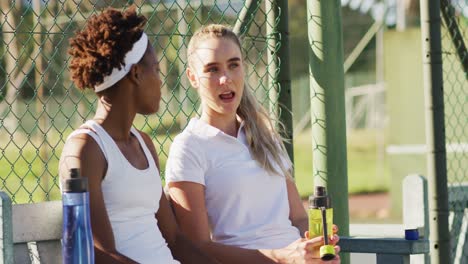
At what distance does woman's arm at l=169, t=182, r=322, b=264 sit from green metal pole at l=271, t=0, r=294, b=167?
2.85ft

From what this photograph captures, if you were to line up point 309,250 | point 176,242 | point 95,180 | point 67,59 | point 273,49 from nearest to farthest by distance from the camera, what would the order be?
1. point 95,180
2. point 309,250
3. point 176,242
4. point 67,59
5. point 273,49

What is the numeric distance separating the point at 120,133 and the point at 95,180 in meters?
0.29

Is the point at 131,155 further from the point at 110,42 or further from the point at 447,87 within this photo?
the point at 447,87

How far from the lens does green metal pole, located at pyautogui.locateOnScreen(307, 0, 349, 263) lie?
181 inches

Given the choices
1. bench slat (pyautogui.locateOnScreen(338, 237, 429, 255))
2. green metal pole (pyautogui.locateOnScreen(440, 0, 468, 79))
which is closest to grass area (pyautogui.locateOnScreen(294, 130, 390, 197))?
green metal pole (pyautogui.locateOnScreen(440, 0, 468, 79))

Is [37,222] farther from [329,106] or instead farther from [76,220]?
[329,106]

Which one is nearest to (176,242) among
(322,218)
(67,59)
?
(322,218)

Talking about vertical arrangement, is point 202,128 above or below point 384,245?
above

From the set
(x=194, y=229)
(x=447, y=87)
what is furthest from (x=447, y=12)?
(x=447, y=87)

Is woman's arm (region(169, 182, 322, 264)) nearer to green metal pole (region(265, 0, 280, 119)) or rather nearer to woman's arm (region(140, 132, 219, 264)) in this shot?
woman's arm (region(140, 132, 219, 264))

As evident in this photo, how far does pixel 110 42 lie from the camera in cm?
347

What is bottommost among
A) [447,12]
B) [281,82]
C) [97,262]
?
[97,262]

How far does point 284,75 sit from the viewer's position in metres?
4.65

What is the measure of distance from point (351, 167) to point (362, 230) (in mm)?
28753
